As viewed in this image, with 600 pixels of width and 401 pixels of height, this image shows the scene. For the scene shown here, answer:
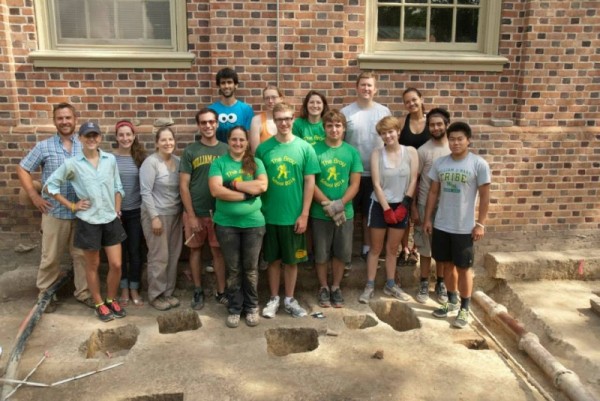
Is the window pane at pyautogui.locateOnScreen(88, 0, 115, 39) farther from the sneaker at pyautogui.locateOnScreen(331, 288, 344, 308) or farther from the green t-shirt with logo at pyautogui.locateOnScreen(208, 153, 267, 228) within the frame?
the sneaker at pyautogui.locateOnScreen(331, 288, 344, 308)

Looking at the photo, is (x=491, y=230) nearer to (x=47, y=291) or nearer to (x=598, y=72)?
(x=598, y=72)

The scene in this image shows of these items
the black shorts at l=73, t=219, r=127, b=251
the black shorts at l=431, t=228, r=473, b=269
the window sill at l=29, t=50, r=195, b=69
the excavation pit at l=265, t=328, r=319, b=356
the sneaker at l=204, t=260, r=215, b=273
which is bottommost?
the excavation pit at l=265, t=328, r=319, b=356

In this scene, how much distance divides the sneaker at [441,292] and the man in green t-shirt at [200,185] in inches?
90.5

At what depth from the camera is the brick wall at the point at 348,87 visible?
18.5 feet

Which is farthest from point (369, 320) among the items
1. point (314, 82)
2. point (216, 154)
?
point (314, 82)

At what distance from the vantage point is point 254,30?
18.5 feet

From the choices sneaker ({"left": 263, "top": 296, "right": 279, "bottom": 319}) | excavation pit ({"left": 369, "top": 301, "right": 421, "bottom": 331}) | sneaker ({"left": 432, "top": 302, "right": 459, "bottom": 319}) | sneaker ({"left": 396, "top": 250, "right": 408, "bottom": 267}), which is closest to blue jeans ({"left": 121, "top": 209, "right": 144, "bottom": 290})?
sneaker ({"left": 263, "top": 296, "right": 279, "bottom": 319})

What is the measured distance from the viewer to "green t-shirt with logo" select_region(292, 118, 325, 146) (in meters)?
5.11

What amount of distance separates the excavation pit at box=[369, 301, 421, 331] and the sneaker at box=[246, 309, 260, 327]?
1.23 metres

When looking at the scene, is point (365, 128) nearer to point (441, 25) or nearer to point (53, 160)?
point (441, 25)

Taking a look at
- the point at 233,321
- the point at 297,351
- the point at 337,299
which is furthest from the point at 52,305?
the point at 337,299

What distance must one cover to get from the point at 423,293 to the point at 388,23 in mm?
3138

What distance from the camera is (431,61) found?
19.5 ft

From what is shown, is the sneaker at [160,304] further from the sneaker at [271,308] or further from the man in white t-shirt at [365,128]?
the man in white t-shirt at [365,128]
